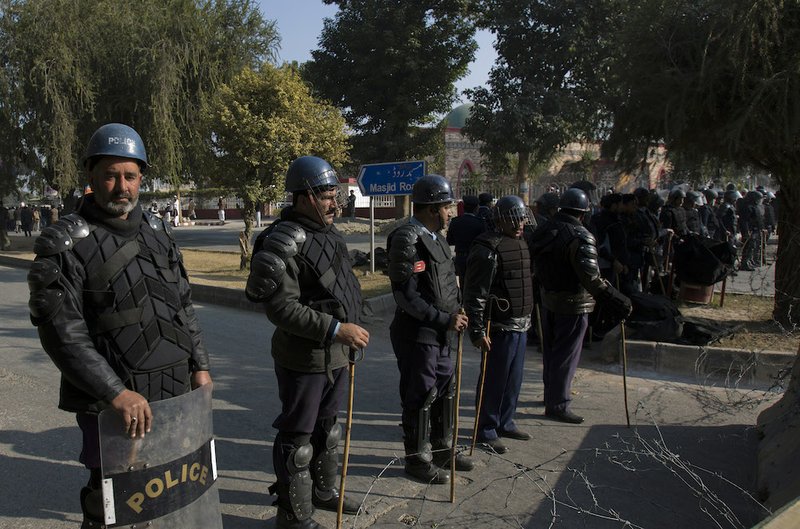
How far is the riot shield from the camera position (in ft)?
7.30

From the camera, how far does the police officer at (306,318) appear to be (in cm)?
317

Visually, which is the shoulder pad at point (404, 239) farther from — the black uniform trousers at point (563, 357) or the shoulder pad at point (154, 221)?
the black uniform trousers at point (563, 357)

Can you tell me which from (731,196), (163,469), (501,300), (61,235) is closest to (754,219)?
(731,196)

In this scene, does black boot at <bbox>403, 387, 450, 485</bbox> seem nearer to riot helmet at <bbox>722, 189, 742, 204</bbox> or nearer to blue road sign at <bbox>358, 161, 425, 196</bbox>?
blue road sign at <bbox>358, 161, 425, 196</bbox>

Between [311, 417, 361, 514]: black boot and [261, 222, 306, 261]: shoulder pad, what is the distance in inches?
39.7

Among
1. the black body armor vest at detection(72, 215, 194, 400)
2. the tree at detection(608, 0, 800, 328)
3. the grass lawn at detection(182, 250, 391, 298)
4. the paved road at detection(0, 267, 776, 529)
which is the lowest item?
the paved road at detection(0, 267, 776, 529)

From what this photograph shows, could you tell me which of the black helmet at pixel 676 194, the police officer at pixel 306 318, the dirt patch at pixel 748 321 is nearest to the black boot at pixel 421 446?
the police officer at pixel 306 318

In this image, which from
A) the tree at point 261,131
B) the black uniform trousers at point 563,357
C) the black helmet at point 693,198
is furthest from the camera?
the tree at point 261,131

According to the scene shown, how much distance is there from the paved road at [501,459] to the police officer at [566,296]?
28 cm

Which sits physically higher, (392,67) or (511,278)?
(392,67)

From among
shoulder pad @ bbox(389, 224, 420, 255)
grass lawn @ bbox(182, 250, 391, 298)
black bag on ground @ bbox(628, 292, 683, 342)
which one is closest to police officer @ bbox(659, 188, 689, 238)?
black bag on ground @ bbox(628, 292, 683, 342)

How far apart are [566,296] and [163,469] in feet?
12.1

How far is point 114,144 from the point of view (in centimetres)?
253

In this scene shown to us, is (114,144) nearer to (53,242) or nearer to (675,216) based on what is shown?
(53,242)
